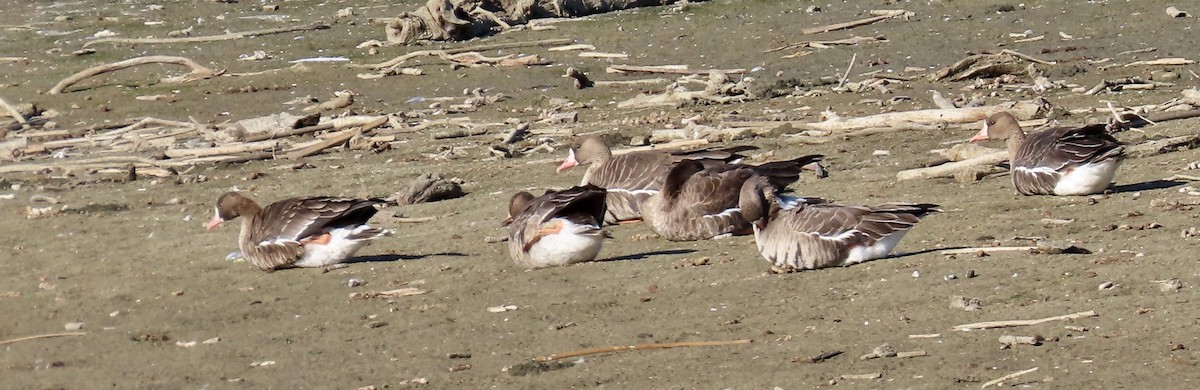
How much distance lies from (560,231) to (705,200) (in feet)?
3.81

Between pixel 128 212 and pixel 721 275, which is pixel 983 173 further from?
pixel 128 212

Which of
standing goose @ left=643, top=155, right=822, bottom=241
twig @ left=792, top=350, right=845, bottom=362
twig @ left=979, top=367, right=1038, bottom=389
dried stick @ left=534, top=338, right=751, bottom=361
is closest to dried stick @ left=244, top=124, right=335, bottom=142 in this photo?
standing goose @ left=643, top=155, right=822, bottom=241

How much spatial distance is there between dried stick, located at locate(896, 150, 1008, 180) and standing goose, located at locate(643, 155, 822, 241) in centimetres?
151

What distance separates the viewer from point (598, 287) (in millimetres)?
9375

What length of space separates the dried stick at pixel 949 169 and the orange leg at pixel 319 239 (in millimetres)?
4327

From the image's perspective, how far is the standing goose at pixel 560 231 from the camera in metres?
9.84

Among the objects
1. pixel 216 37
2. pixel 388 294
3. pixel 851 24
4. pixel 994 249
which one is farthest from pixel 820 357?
pixel 216 37

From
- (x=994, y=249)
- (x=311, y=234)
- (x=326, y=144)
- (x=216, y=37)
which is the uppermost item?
(x=994, y=249)

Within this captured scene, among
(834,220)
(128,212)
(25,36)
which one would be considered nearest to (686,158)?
(834,220)

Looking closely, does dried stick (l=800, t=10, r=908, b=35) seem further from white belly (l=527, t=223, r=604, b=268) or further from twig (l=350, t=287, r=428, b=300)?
twig (l=350, t=287, r=428, b=300)

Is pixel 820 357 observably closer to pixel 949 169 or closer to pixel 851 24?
pixel 949 169

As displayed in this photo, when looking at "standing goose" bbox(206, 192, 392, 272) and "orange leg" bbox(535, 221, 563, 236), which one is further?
"standing goose" bbox(206, 192, 392, 272)

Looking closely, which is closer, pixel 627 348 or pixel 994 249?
pixel 627 348

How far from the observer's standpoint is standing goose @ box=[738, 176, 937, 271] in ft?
29.2
